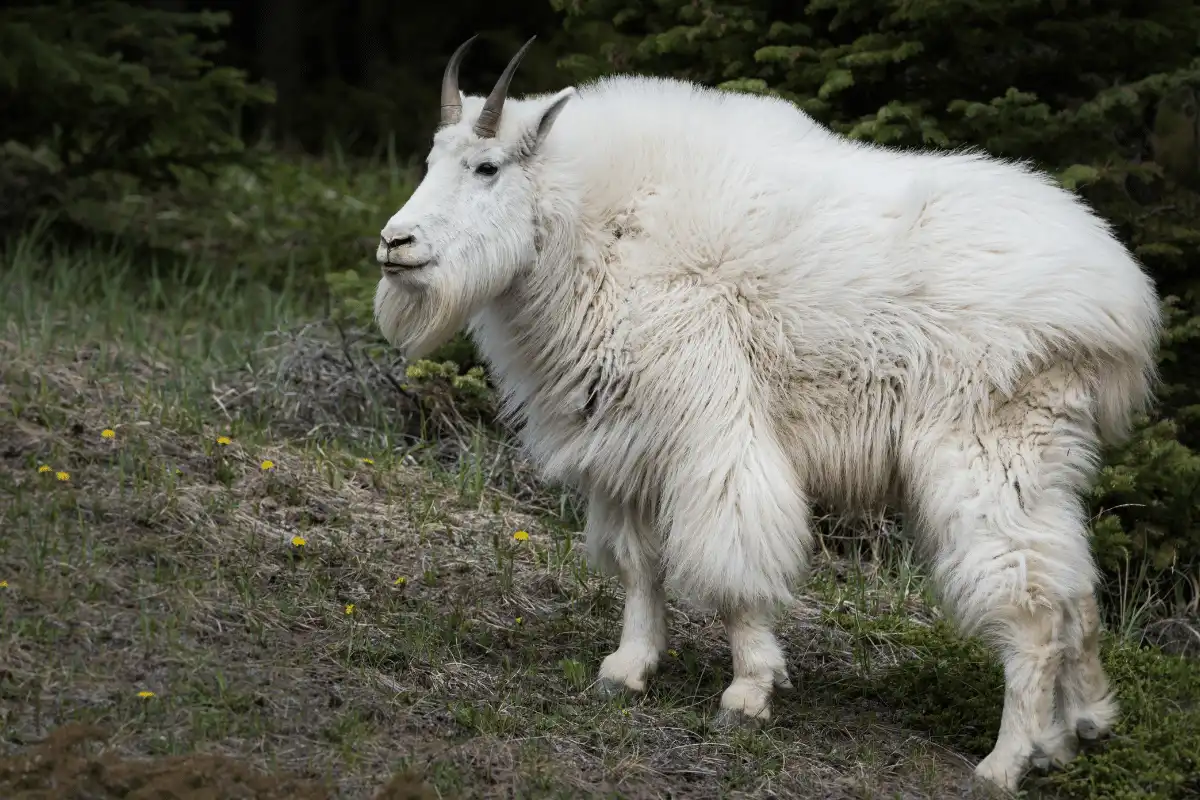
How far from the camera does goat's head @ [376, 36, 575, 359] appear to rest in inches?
203

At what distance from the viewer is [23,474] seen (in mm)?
6496

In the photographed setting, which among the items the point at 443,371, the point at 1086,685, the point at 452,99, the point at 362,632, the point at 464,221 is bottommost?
the point at 362,632

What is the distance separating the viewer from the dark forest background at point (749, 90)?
6898 millimetres

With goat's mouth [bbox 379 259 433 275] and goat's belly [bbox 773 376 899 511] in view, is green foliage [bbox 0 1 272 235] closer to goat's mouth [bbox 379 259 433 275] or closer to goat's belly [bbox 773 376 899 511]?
goat's mouth [bbox 379 259 433 275]

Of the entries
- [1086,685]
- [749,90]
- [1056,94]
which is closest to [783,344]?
[1086,685]

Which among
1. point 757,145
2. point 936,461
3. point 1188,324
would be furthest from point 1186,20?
point 936,461

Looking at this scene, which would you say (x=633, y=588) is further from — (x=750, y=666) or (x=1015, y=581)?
(x=1015, y=581)

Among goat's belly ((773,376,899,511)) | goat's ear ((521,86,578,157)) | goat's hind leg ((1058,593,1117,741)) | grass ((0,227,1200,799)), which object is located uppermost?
goat's ear ((521,86,578,157))

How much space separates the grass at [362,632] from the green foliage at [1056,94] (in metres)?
0.97

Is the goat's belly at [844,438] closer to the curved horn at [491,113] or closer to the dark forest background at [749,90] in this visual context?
the curved horn at [491,113]

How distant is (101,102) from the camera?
948 centimetres

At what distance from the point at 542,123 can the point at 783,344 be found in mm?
1170

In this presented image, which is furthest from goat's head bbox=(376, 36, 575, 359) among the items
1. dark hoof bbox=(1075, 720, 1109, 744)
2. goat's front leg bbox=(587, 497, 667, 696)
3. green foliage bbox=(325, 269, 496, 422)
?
dark hoof bbox=(1075, 720, 1109, 744)

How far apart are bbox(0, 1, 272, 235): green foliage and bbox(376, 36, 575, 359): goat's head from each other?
447 centimetres
